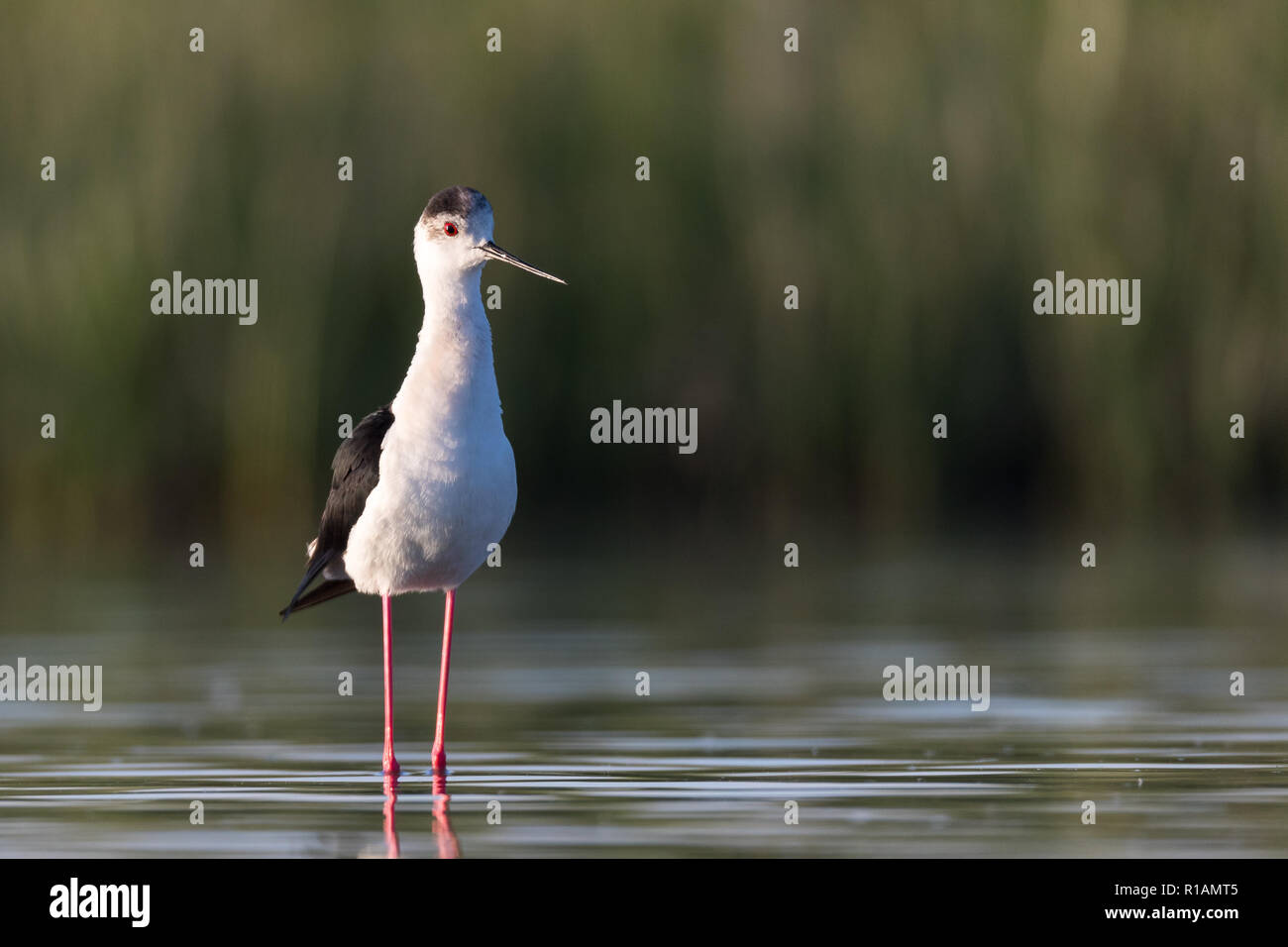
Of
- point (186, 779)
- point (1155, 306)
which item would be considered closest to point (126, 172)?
point (1155, 306)

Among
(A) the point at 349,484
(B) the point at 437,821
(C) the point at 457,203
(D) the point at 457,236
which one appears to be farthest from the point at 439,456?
(B) the point at 437,821

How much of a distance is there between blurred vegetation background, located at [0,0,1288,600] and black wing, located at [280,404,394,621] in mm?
9238

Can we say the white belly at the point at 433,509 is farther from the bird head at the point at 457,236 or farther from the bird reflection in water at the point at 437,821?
the bird reflection in water at the point at 437,821

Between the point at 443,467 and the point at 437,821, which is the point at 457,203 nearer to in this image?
the point at 443,467

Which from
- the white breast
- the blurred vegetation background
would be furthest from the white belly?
the blurred vegetation background

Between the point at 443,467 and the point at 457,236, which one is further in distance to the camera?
the point at 457,236

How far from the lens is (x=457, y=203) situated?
9.80 m

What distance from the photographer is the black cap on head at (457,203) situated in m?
9.77

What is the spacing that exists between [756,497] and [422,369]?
11.1 meters

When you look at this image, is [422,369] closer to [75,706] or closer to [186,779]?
[186,779]

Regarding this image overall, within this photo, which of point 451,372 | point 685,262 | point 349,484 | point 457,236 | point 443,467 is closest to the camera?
point 443,467

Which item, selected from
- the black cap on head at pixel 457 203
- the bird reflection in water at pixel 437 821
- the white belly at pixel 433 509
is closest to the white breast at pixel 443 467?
the white belly at pixel 433 509

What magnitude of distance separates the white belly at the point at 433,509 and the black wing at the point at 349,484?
0.07 metres

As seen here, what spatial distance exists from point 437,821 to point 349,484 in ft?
7.13
